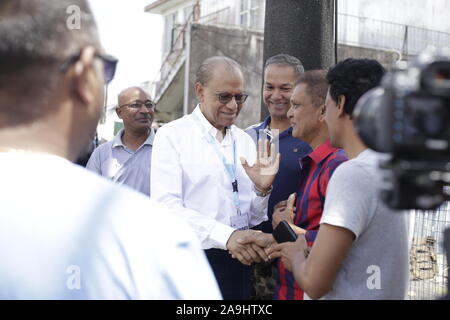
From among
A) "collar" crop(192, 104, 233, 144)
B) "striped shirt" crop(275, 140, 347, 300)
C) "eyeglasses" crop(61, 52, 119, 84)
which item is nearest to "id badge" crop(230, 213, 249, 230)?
"collar" crop(192, 104, 233, 144)

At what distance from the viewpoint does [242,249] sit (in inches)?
138

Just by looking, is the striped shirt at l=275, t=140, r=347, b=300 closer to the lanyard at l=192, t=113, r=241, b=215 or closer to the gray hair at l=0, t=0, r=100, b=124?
the lanyard at l=192, t=113, r=241, b=215

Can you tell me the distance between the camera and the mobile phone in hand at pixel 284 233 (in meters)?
2.94

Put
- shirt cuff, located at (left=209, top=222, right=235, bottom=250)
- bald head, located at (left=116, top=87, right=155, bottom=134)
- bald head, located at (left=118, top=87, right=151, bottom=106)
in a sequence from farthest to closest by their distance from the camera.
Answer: bald head, located at (left=118, top=87, right=151, bottom=106) → bald head, located at (left=116, top=87, right=155, bottom=134) → shirt cuff, located at (left=209, top=222, right=235, bottom=250)

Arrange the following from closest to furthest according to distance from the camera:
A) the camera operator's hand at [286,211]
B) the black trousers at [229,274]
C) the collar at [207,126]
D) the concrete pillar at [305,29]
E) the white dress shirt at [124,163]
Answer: the camera operator's hand at [286,211]
the black trousers at [229,274]
the collar at [207,126]
the concrete pillar at [305,29]
the white dress shirt at [124,163]

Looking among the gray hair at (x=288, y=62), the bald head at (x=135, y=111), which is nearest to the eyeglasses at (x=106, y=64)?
the gray hair at (x=288, y=62)

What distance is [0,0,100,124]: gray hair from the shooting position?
4.40 feet

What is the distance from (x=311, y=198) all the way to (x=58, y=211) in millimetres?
1866

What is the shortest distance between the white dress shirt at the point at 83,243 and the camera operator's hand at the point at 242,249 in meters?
2.13

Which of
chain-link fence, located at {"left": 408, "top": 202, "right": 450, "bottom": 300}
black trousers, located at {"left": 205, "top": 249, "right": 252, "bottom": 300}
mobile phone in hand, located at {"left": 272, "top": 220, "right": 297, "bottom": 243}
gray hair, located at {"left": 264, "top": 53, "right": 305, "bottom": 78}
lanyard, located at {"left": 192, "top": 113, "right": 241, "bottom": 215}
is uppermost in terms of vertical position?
gray hair, located at {"left": 264, "top": 53, "right": 305, "bottom": 78}
